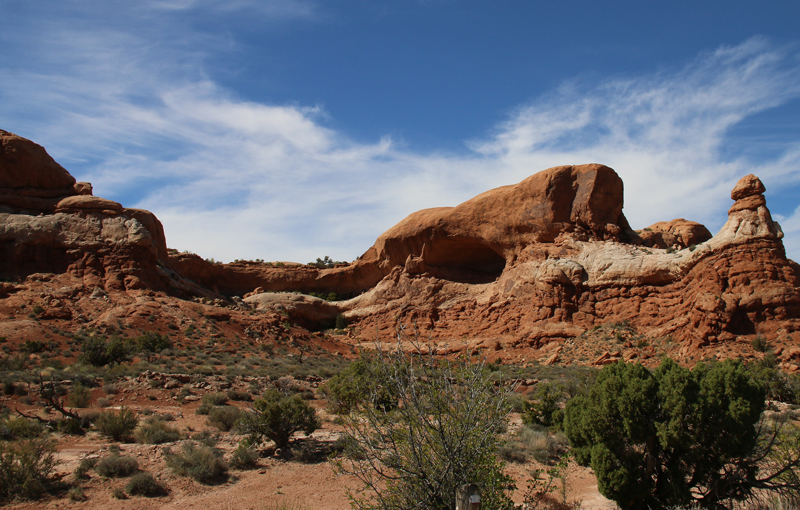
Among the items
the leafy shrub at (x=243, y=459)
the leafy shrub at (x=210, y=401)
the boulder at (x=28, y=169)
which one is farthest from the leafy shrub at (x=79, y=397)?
the boulder at (x=28, y=169)

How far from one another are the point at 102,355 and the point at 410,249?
22.6m

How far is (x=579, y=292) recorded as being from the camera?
92.5ft

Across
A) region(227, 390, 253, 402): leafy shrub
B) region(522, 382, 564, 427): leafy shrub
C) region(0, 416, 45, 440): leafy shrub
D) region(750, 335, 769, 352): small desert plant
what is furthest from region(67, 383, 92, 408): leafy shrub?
region(750, 335, 769, 352): small desert plant

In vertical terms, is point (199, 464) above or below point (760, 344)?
below

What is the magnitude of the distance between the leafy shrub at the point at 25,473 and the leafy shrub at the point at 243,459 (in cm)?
317

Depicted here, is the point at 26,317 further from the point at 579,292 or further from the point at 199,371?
the point at 579,292

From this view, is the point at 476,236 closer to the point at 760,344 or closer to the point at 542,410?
the point at 760,344

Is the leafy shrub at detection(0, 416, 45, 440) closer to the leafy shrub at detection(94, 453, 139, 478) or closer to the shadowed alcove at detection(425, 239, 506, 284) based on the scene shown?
the leafy shrub at detection(94, 453, 139, 478)

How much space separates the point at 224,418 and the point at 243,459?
11.2ft

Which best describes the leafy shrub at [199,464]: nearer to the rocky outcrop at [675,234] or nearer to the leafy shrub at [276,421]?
the leafy shrub at [276,421]

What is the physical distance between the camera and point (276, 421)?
11219 mm

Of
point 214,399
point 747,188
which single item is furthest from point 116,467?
point 747,188

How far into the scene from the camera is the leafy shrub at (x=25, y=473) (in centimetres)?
757

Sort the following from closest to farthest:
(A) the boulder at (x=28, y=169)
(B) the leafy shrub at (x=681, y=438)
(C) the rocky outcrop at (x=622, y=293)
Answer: (B) the leafy shrub at (x=681, y=438), (C) the rocky outcrop at (x=622, y=293), (A) the boulder at (x=28, y=169)
